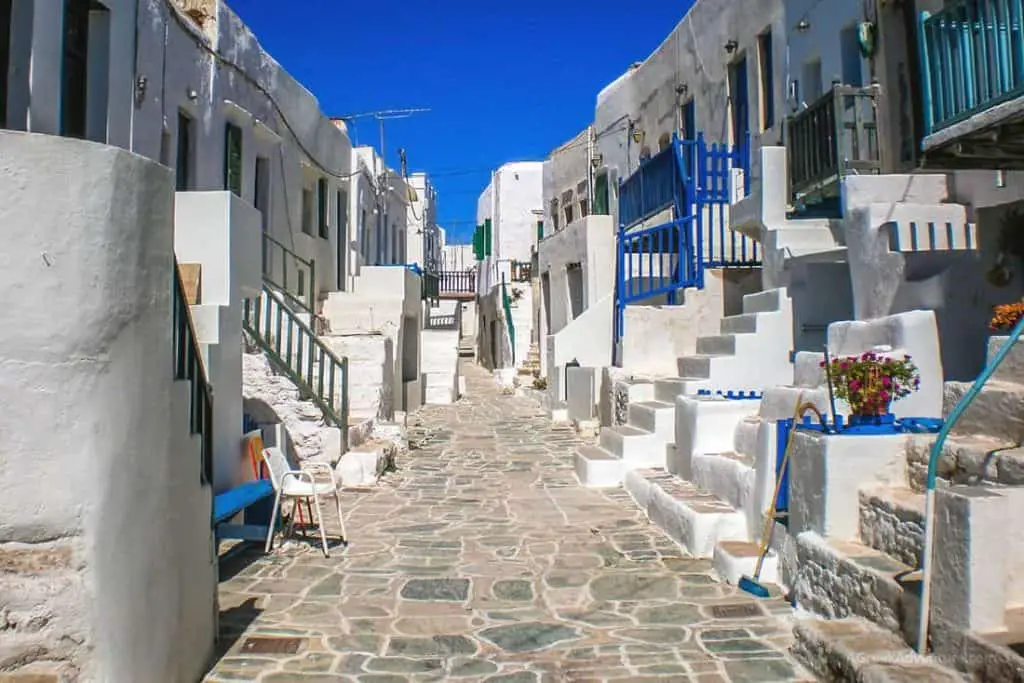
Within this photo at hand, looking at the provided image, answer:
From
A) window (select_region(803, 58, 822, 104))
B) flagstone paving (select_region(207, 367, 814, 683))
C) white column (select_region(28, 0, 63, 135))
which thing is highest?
window (select_region(803, 58, 822, 104))

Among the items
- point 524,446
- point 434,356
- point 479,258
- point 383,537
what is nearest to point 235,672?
point 383,537

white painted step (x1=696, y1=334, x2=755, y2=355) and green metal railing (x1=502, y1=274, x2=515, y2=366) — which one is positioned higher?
green metal railing (x1=502, y1=274, x2=515, y2=366)

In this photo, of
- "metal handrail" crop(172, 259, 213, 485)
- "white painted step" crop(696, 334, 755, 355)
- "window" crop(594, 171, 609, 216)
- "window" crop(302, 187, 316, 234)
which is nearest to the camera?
"metal handrail" crop(172, 259, 213, 485)

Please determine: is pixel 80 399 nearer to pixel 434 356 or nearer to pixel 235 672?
pixel 235 672

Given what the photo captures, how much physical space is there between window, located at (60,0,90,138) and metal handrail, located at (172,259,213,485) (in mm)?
5389

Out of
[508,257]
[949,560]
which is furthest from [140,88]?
[508,257]

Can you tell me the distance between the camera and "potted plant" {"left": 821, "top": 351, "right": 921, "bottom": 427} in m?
5.30

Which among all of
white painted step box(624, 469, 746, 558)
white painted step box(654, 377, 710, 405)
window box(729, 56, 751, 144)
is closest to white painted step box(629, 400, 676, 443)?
white painted step box(654, 377, 710, 405)

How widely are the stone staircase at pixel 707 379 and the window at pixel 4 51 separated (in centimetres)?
710

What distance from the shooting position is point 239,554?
6766 mm

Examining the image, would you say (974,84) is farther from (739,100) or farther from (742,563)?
(739,100)

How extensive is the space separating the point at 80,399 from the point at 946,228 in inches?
271

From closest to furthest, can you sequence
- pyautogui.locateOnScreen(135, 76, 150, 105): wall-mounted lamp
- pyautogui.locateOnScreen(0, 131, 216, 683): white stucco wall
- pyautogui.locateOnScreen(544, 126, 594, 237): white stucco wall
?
pyautogui.locateOnScreen(0, 131, 216, 683): white stucco wall
pyautogui.locateOnScreen(135, 76, 150, 105): wall-mounted lamp
pyautogui.locateOnScreen(544, 126, 594, 237): white stucco wall

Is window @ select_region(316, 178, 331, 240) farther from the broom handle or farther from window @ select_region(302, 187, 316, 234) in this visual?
the broom handle
